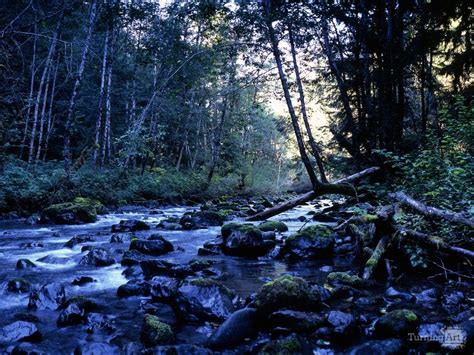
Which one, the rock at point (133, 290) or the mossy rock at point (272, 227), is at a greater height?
the mossy rock at point (272, 227)

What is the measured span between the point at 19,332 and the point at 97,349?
1.09 metres

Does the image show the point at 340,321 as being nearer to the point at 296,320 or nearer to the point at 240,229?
the point at 296,320

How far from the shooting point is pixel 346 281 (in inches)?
237

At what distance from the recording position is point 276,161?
2062 inches

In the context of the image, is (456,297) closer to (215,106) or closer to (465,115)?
(465,115)

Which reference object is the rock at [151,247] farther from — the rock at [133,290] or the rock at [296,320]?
the rock at [296,320]

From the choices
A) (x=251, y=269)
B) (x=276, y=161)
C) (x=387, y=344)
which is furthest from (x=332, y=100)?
(x=276, y=161)

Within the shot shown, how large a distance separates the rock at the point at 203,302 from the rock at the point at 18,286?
2.71 metres

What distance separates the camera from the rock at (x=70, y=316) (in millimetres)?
4496

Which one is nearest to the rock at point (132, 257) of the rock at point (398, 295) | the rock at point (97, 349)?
the rock at point (97, 349)

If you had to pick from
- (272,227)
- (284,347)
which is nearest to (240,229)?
(272,227)

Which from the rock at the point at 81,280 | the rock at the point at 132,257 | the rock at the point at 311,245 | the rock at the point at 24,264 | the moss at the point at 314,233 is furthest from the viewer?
the moss at the point at 314,233

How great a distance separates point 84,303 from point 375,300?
13.9 feet

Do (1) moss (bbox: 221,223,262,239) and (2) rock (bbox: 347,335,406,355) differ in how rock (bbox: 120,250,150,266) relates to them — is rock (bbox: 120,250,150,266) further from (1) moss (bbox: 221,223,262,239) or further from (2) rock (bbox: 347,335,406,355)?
(2) rock (bbox: 347,335,406,355)
